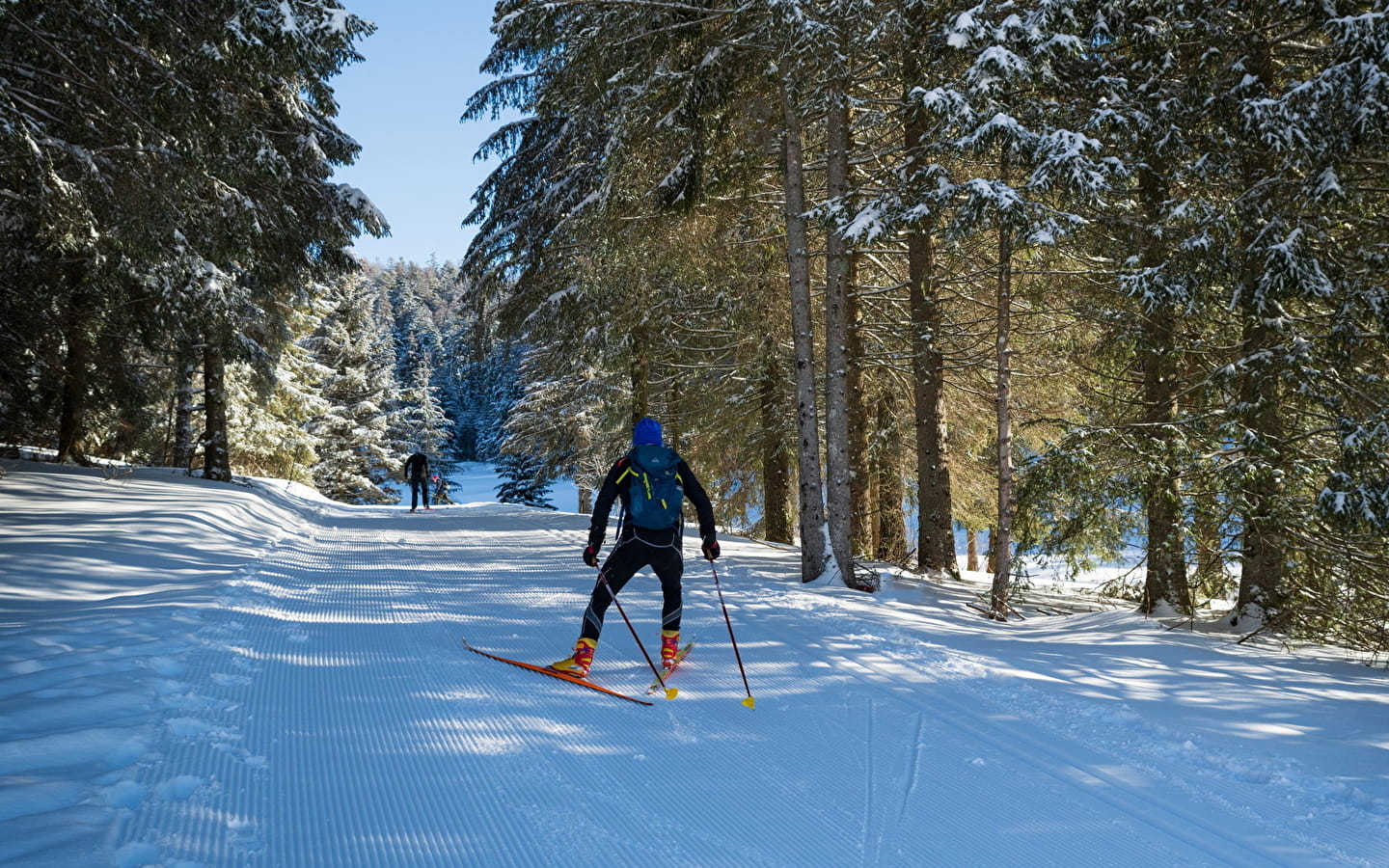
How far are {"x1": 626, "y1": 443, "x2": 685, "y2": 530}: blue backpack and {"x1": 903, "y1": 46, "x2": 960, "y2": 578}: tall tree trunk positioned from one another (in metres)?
6.19

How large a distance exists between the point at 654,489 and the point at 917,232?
194 inches

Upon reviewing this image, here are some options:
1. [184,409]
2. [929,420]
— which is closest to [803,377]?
[929,420]

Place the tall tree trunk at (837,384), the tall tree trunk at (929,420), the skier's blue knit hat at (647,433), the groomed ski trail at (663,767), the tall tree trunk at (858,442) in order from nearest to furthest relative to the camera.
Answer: the groomed ski trail at (663,767) < the skier's blue knit hat at (647,433) < the tall tree trunk at (837,384) < the tall tree trunk at (929,420) < the tall tree trunk at (858,442)

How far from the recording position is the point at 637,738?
4.70m

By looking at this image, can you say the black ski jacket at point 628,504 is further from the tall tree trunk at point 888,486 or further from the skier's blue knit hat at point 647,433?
the tall tree trunk at point 888,486

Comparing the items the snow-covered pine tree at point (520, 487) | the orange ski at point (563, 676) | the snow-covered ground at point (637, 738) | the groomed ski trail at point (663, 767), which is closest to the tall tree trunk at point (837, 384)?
the snow-covered ground at point (637, 738)

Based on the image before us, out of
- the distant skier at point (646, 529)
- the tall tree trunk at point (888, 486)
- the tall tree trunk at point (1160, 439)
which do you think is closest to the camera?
the distant skier at point (646, 529)

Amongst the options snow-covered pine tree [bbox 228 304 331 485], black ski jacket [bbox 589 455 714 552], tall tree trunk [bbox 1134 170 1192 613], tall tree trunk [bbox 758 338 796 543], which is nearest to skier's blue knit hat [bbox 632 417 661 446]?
black ski jacket [bbox 589 455 714 552]

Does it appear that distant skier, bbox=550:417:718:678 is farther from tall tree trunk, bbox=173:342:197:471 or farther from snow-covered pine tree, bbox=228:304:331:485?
snow-covered pine tree, bbox=228:304:331:485

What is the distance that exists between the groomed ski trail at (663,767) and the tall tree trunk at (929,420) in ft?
17.9

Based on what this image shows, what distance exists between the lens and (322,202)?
1573 centimetres

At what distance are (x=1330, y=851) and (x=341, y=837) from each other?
4.40 meters

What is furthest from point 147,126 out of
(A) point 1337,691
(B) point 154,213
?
(A) point 1337,691

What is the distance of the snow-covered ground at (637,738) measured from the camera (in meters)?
3.48
